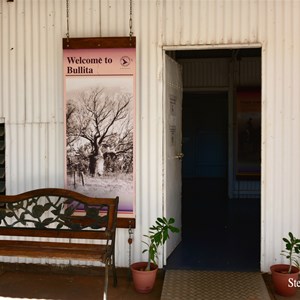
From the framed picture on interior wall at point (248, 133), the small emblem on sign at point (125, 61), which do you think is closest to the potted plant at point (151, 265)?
the small emblem on sign at point (125, 61)

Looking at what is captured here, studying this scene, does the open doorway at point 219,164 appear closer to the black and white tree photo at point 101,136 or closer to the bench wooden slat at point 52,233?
the bench wooden slat at point 52,233

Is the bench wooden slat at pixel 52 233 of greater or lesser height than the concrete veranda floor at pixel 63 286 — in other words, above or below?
above

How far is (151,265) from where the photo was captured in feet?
15.1

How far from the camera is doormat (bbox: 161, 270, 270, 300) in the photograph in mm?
4180

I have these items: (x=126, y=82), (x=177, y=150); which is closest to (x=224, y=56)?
(x=177, y=150)

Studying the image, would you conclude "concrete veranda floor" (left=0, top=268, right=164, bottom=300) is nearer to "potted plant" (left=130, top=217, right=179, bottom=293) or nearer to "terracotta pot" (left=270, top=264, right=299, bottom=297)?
"potted plant" (left=130, top=217, right=179, bottom=293)

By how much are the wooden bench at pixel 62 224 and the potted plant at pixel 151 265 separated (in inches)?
10.9

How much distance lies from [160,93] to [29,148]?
63.7 inches

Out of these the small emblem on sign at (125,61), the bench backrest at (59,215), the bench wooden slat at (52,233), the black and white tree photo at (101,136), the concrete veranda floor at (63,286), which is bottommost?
the concrete veranda floor at (63,286)

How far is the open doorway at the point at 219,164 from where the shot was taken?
5.68m

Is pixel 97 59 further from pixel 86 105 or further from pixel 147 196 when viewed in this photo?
pixel 147 196

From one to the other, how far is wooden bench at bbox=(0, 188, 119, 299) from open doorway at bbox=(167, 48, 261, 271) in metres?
1.05

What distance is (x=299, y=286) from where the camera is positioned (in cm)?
459

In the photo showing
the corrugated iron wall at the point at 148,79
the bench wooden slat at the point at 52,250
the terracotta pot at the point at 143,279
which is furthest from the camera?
the corrugated iron wall at the point at 148,79
